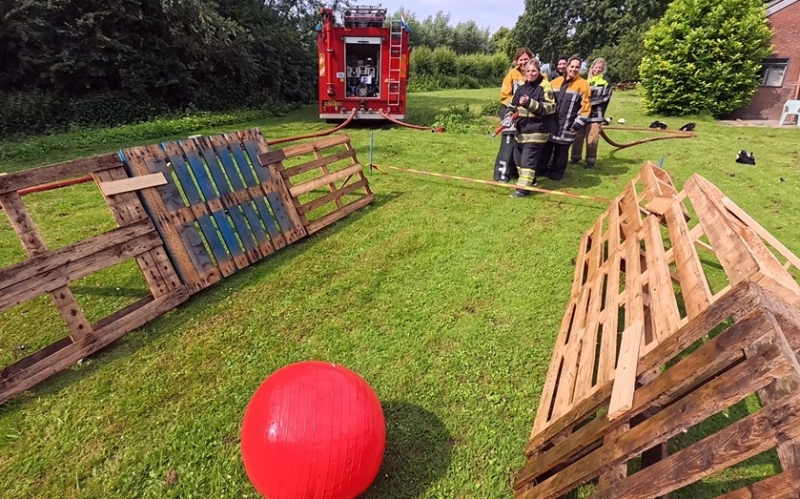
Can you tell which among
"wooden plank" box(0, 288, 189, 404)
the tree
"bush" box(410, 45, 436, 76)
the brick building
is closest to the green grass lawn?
"wooden plank" box(0, 288, 189, 404)

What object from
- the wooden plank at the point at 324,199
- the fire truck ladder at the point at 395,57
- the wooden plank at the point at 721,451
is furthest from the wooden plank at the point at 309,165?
the fire truck ladder at the point at 395,57

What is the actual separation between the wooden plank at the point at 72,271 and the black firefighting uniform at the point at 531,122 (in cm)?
495

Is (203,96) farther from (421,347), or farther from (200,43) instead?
(421,347)

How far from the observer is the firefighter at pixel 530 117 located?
19.5 feet

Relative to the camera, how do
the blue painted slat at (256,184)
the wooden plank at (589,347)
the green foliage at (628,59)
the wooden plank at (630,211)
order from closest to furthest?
1. the wooden plank at (589,347)
2. the wooden plank at (630,211)
3. the blue painted slat at (256,184)
4. the green foliage at (628,59)

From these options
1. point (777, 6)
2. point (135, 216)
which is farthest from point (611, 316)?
point (777, 6)

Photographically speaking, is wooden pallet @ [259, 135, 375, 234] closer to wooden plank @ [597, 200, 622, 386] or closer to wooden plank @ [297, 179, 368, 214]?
wooden plank @ [297, 179, 368, 214]

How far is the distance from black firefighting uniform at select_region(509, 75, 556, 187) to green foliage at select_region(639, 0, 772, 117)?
13265mm

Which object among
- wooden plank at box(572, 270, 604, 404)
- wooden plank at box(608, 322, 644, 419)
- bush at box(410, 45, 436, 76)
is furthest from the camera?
bush at box(410, 45, 436, 76)

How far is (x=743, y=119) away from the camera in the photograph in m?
16.9

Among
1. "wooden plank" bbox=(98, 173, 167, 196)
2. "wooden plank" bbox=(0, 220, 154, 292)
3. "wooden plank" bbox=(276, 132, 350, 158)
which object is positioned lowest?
"wooden plank" bbox=(0, 220, 154, 292)

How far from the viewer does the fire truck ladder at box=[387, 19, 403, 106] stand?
39.2 ft

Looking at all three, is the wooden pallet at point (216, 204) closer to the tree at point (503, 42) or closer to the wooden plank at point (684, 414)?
the wooden plank at point (684, 414)

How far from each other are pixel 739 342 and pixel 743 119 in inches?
813
